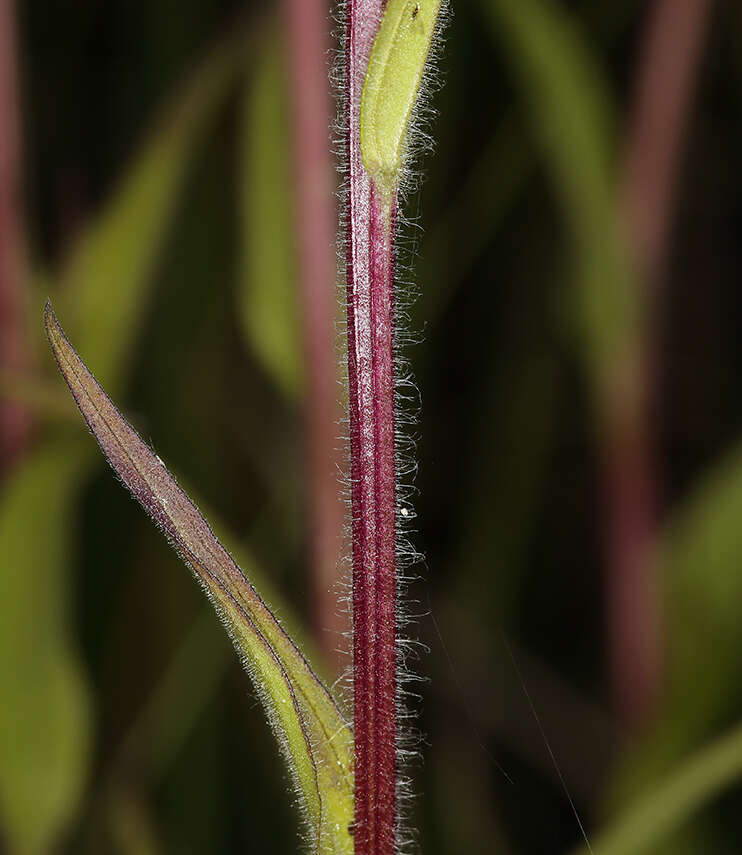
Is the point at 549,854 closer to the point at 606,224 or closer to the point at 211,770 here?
the point at 211,770

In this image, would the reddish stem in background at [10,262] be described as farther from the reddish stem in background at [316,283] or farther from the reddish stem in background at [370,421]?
the reddish stem in background at [370,421]

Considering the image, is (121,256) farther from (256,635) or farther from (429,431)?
(429,431)

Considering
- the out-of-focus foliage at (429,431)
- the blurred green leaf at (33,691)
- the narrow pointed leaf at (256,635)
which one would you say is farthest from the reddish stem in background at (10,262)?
the narrow pointed leaf at (256,635)

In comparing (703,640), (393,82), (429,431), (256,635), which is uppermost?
(393,82)

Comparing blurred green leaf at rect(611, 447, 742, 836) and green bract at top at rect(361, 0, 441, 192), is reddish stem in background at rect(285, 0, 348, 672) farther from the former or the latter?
green bract at top at rect(361, 0, 441, 192)

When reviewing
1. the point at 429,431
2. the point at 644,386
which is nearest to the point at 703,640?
the point at 644,386

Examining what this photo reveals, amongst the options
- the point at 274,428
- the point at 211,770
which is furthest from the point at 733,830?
the point at 274,428

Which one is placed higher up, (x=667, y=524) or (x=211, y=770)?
(x=667, y=524)
